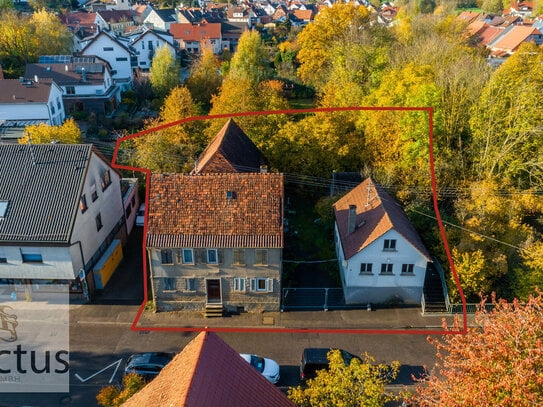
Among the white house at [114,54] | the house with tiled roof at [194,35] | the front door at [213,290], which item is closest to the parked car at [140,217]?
the front door at [213,290]

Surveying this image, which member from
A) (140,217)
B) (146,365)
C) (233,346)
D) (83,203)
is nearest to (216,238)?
(233,346)

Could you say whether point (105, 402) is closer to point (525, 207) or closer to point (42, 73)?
point (525, 207)

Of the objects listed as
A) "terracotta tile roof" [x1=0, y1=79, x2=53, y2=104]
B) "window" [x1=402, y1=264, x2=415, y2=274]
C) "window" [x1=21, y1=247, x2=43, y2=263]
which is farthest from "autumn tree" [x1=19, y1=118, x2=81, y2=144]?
"window" [x1=402, y1=264, x2=415, y2=274]

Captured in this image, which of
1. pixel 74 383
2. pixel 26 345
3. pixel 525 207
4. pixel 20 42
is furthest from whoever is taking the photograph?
pixel 20 42

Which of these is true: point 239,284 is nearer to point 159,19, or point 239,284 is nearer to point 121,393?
point 121,393

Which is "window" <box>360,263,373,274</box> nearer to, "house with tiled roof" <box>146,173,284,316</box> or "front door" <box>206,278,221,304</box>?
"house with tiled roof" <box>146,173,284,316</box>

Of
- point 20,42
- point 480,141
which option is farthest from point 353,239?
point 20,42

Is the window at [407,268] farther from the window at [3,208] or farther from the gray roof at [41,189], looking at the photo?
the window at [3,208]
